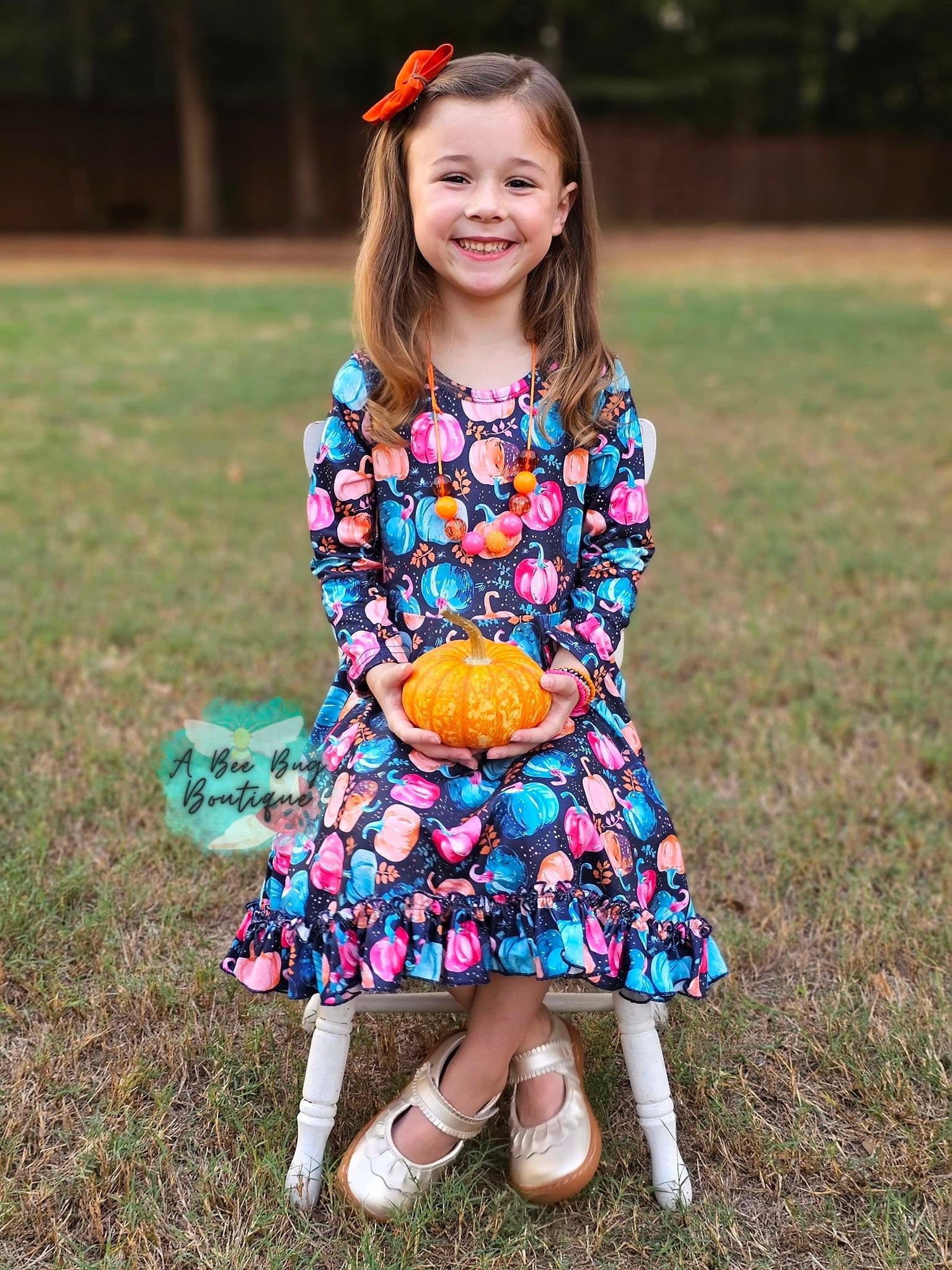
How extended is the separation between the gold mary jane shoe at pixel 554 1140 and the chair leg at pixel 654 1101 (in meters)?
0.10

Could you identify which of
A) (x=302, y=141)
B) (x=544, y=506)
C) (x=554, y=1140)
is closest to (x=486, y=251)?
(x=544, y=506)

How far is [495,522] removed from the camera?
2355 millimetres

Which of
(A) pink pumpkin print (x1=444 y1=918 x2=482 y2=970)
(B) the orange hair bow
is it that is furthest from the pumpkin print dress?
(B) the orange hair bow

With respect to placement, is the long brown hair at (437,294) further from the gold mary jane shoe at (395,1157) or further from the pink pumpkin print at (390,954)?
the gold mary jane shoe at (395,1157)

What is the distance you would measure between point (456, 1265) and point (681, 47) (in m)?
36.1

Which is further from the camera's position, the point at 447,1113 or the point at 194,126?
the point at 194,126

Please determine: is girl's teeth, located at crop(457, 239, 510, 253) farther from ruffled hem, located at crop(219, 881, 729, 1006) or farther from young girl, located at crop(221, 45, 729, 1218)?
ruffled hem, located at crop(219, 881, 729, 1006)

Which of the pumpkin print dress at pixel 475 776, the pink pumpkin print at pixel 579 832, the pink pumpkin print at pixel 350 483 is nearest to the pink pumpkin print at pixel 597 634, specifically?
the pumpkin print dress at pixel 475 776

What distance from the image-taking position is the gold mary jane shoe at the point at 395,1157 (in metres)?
2.01

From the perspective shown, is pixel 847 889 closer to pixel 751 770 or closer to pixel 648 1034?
pixel 751 770

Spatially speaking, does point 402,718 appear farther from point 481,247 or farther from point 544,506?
point 481,247

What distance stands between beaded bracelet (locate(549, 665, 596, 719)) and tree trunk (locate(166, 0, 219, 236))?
83.2 ft

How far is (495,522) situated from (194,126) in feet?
85.1

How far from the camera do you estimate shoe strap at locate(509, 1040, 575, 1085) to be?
85.7 inches
